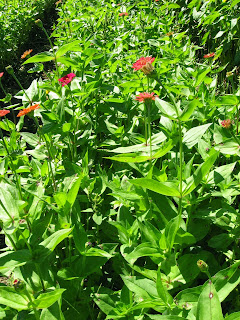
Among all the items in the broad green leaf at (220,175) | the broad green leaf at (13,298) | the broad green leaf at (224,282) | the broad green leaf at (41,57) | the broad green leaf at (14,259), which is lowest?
the broad green leaf at (224,282)

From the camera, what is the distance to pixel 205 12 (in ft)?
11.5

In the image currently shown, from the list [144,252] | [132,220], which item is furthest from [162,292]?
[132,220]

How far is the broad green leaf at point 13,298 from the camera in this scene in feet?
3.62

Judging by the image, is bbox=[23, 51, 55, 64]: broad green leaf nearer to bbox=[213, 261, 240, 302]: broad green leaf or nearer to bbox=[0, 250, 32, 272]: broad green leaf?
bbox=[0, 250, 32, 272]: broad green leaf

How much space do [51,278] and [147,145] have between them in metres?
0.66

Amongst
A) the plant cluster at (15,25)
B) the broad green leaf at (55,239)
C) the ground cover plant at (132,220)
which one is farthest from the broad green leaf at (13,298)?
the plant cluster at (15,25)

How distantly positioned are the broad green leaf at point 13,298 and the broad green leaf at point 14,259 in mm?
71

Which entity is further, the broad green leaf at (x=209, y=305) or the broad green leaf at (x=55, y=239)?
the broad green leaf at (x=55, y=239)

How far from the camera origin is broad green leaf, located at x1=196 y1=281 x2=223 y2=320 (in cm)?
86

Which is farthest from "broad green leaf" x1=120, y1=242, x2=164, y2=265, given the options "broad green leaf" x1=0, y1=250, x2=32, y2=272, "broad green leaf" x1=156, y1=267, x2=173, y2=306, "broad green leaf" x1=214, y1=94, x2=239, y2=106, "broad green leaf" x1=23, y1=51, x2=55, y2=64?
"broad green leaf" x1=23, y1=51, x2=55, y2=64

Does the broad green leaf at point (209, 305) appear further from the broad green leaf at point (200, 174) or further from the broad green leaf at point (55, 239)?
the broad green leaf at point (55, 239)

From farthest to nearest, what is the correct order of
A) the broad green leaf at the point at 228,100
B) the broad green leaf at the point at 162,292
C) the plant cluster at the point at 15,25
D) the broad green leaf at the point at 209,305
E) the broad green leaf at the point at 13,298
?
1. the plant cluster at the point at 15,25
2. the broad green leaf at the point at 228,100
3. the broad green leaf at the point at 13,298
4. the broad green leaf at the point at 162,292
5. the broad green leaf at the point at 209,305

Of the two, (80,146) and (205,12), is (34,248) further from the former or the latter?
(205,12)

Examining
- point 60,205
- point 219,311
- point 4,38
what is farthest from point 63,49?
point 4,38
